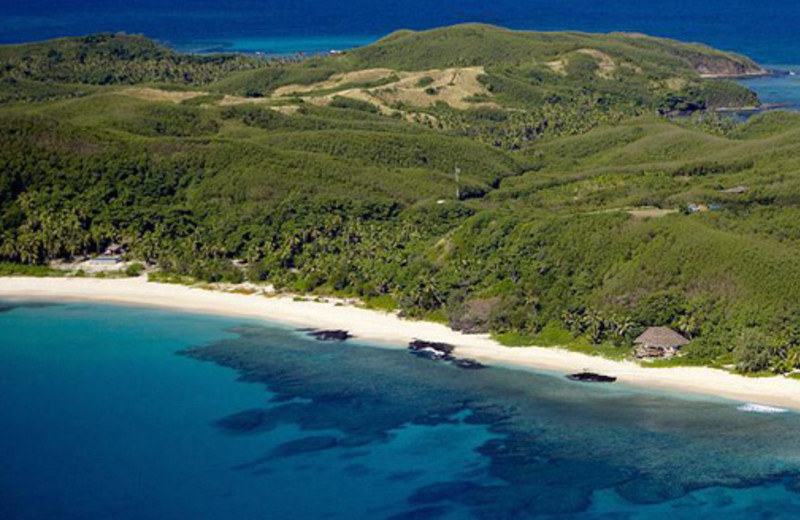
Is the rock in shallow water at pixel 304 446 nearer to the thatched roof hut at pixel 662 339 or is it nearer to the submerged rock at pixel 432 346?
the submerged rock at pixel 432 346

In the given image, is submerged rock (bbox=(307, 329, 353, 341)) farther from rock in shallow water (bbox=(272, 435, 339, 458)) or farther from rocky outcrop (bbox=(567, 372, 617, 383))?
rocky outcrop (bbox=(567, 372, 617, 383))

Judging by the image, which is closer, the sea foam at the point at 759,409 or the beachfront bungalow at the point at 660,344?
the sea foam at the point at 759,409

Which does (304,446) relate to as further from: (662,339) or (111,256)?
(111,256)

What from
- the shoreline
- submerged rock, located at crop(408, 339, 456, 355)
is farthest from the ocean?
the shoreline

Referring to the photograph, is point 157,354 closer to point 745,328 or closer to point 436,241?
point 436,241

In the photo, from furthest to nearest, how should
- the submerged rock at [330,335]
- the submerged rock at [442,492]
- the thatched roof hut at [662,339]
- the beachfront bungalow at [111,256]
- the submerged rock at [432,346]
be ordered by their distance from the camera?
the beachfront bungalow at [111,256] < the submerged rock at [330,335] < the submerged rock at [432,346] < the thatched roof hut at [662,339] < the submerged rock at [442,492]

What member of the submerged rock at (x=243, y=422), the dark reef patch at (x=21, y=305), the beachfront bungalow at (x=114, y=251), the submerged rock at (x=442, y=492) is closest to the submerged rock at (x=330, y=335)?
the submerged rock at (x=243, y=422)

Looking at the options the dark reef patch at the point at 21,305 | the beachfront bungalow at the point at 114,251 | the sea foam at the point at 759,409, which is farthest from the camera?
the beachfront bungalow at the point at 114,251
